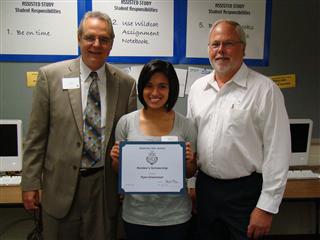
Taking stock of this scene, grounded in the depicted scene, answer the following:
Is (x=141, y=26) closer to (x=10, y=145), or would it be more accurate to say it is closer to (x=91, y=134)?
(x=91, y=134)

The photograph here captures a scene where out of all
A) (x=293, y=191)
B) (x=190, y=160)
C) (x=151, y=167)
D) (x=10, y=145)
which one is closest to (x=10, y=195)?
(x=10, y=145)

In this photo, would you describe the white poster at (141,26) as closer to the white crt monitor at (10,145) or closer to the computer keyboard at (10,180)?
the white crt monitor at (10,145)

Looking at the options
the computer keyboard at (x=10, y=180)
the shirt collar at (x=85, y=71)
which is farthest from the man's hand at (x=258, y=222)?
the computer keyboard at (x=10, y=180)

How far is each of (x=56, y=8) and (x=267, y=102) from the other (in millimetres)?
1860

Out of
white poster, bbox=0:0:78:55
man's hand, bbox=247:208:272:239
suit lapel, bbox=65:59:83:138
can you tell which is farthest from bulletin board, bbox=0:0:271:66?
man's hand, bbox=247:208:272:239

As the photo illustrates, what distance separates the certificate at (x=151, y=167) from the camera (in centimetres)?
153

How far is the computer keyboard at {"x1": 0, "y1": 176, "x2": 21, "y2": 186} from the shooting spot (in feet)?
7.86

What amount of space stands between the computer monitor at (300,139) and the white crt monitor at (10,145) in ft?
7.25

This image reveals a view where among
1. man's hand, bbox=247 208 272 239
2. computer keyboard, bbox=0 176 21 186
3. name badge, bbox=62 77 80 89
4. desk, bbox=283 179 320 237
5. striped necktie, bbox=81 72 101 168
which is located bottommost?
desk, bbox=283 179 320 237

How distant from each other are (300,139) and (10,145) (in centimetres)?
A: 236

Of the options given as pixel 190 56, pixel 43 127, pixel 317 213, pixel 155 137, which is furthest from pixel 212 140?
pixel 317 213

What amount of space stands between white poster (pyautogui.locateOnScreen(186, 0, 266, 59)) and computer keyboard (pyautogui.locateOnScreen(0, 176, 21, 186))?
173 centimetres

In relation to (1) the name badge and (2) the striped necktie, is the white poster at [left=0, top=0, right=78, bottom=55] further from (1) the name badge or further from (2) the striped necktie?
(2) the striped necktie

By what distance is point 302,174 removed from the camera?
269 centimetres
